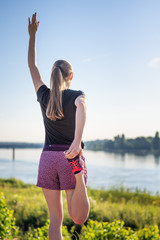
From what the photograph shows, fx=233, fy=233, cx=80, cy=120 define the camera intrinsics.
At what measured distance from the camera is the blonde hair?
1.86 meters

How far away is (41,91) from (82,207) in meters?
1.04

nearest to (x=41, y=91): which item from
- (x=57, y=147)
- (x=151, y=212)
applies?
(x=57, y=147)

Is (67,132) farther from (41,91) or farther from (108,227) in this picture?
(108,227)

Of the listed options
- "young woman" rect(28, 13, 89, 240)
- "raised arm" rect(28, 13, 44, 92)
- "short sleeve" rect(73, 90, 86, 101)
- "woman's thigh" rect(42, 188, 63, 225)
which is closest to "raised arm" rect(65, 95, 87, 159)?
"young woman" rect(28, 13, 89, 240)

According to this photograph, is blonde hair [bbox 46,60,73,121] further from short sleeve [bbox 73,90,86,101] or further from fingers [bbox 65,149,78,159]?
fingers [bbox 65,149,78,159]

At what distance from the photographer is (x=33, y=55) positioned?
2.31m

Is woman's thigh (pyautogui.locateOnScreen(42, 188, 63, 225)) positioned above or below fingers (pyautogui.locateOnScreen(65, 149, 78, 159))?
below

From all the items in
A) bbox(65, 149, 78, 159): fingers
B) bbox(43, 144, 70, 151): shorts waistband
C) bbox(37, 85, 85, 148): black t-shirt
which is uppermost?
bbox(37, 85, 85, 148): black t-shirt

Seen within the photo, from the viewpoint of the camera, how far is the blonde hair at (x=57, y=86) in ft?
6.10

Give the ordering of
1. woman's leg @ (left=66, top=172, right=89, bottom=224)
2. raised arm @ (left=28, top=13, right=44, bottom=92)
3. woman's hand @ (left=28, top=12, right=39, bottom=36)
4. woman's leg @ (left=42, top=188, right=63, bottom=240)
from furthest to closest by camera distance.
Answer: woman's hand @ (left=28, top=12, right=39, bottom=36) → raised arm @ (left=28, top=13, right=44, bottom=92) → woman's leg @ (left=42, top=188, right=63, bottom=240) → woman's leg @ (left=66, top=172, right=89, bottom=224)

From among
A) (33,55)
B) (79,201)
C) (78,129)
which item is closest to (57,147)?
(78,129)

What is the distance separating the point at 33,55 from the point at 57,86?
2.05ft

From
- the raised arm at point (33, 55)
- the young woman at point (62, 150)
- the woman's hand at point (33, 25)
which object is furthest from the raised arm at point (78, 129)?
the woman's hand at point (33, 25)

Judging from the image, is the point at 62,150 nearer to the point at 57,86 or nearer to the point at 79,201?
the point at 79,201
